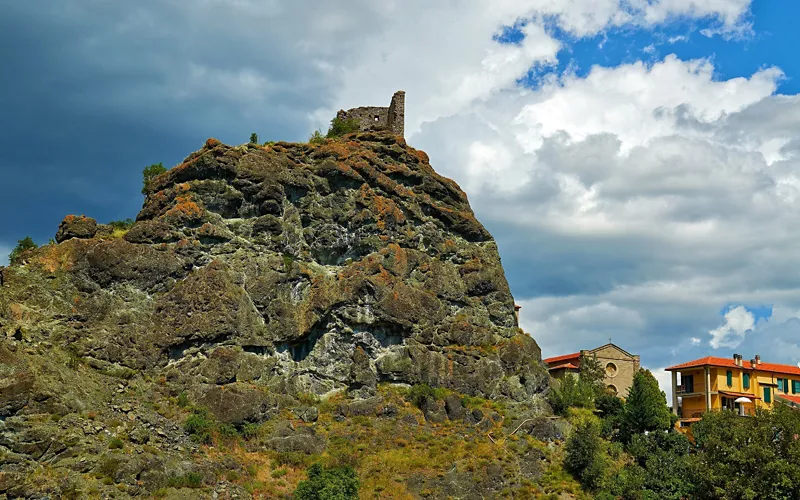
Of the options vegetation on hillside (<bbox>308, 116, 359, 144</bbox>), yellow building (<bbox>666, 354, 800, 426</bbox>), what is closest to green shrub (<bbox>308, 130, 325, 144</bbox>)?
vegetation on hillside (<bbox>308, 116, 359, 144</bbox>)

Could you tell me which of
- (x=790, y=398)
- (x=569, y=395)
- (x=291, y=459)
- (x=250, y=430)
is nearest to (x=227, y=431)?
(x=250, y=430)

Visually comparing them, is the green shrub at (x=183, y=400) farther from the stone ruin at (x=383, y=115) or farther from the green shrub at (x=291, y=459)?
the stone ruin at (x=383, y=115)

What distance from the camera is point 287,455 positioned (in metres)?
48.9

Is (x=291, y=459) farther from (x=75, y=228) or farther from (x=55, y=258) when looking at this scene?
(x=75, y=228)

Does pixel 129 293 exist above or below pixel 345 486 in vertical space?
above

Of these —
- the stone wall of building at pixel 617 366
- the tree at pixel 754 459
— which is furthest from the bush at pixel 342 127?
the tree at pixel 754 459

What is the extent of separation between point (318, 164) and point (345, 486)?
27888 millimetres

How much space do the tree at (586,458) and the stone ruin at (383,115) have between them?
1216 inches

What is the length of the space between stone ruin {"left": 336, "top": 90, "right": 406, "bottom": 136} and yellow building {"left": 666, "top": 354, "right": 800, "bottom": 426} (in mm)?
37212

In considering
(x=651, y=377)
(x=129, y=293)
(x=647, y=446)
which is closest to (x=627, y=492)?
(x=647, y=446)

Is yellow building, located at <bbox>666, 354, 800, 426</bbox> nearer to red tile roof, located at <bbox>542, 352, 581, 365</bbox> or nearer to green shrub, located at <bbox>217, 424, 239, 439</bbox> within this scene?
red tile roof, located at <bbox>542, 352, 581, 365</bbox>

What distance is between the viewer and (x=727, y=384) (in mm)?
77625

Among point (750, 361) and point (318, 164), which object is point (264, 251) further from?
point (750, 361)

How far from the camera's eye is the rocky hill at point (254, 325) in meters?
44.0
